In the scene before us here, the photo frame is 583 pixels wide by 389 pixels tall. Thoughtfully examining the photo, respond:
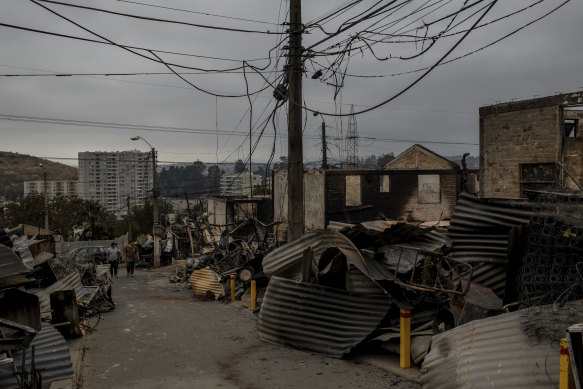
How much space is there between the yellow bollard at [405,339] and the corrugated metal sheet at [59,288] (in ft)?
20.6

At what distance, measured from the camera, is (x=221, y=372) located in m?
8.30

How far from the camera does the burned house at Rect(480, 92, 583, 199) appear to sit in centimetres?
1480

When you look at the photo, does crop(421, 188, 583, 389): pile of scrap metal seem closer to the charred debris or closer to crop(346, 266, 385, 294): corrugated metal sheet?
the charred debris

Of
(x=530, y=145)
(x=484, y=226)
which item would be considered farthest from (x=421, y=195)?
(x=484, y=226)

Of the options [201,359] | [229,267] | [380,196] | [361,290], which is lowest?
[201,359]

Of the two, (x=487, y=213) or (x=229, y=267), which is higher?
(x=487, y=213)

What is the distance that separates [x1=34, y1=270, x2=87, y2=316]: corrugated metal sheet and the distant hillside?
117224mm

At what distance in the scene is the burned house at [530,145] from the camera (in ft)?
48.5

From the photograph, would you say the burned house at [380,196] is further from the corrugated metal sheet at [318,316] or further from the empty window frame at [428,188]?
the corrugated metal sheet at [318,316]

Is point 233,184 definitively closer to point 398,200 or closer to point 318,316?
point 398,200

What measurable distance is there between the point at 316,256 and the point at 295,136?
10.2 feet

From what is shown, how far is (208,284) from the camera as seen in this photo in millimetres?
16344

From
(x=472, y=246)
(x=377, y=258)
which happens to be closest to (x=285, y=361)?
Result: (x=377, y=258)

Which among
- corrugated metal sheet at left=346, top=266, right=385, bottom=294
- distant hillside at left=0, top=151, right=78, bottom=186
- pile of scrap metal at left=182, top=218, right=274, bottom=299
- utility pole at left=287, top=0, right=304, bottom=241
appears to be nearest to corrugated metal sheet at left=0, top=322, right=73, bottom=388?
corrugated metal sheet at left=346, top=266, right=385, bottom=294
